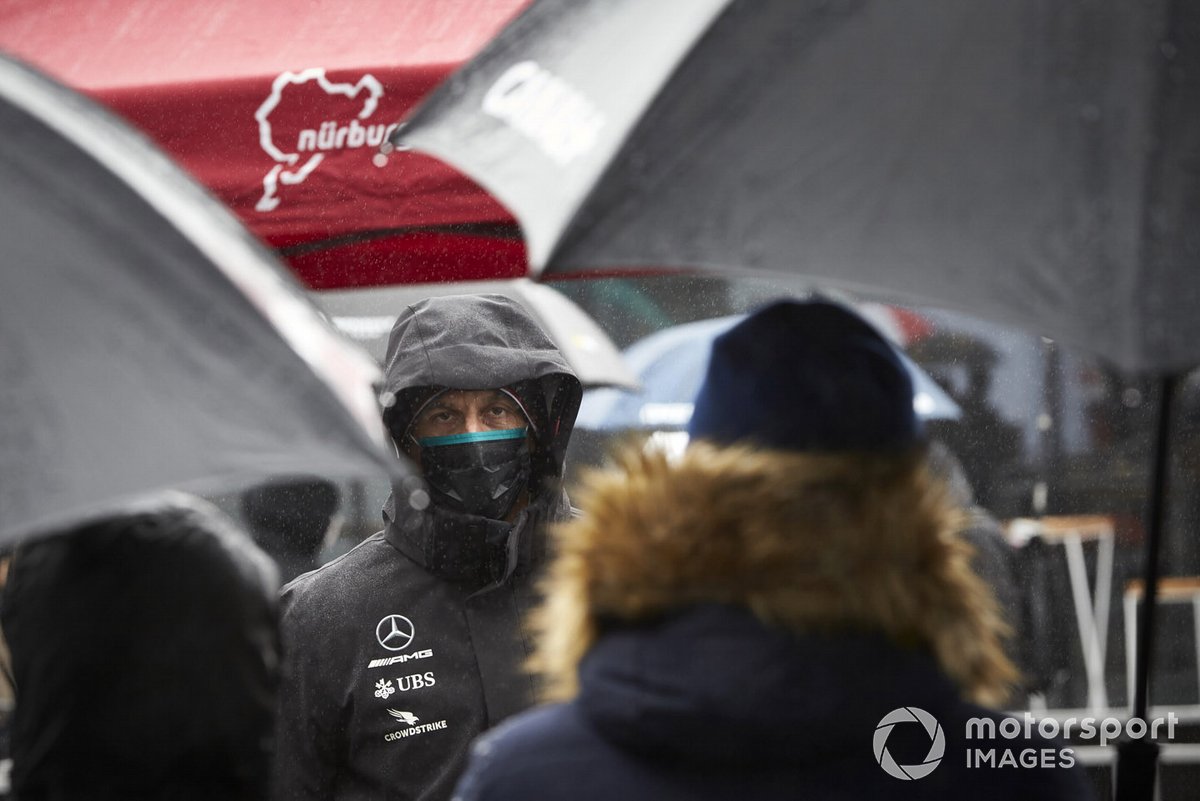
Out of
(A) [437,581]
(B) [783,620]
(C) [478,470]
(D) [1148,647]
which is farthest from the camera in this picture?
(C) [478,470]

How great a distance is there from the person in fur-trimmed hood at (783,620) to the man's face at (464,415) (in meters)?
1.65

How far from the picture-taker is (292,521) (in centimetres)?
592

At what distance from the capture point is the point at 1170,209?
1.55 metres

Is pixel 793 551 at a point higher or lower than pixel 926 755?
higher

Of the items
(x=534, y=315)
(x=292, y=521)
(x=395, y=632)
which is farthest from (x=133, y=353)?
(x=292, y=521)

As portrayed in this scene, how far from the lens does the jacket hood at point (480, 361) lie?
3328mm

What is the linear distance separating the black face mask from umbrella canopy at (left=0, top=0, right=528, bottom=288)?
54 cm

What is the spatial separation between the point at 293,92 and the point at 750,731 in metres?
1.77

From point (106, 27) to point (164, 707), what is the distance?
184 centimetres

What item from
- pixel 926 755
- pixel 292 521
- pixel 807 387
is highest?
pixel 807 387

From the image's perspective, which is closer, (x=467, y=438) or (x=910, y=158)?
(x=910, y=158)

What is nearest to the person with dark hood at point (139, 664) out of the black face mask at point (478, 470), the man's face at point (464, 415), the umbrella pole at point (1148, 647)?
the umbrella pole at point (1148, 647)

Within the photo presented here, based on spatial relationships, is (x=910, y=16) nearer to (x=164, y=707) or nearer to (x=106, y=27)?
(x=164, y=707)

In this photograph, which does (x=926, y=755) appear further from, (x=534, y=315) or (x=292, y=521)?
(x=292, y=521)
